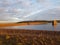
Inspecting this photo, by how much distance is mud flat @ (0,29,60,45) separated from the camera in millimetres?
1318

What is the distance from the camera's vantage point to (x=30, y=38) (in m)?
1.36

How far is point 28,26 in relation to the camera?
Result: 160 centimetres

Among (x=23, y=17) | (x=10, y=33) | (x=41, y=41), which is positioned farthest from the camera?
(x=23, y=17)

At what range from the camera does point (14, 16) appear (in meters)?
1.72

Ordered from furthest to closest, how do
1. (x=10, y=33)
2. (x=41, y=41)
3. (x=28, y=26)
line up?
(x=28, y=26) < (x=10, y=33) < (x=41, y=41)

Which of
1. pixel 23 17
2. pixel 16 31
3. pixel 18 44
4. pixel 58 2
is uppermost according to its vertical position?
pixel 58 2

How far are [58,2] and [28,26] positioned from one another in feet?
1.53

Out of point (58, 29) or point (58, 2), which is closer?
point (58, 29)

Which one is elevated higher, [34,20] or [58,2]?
[58,2]

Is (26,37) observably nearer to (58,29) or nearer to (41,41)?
(41,41)

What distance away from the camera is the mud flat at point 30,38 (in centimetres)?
132

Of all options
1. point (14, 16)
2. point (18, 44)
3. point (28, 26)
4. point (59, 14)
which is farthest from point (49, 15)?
point (18, 44)

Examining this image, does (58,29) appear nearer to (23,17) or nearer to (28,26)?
(28,26)

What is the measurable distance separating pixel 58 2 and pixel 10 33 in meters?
0.69
